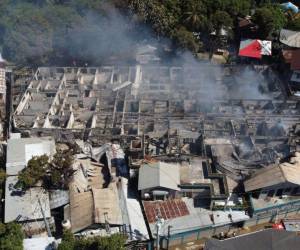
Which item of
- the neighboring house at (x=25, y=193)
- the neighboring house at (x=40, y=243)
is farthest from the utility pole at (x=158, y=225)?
the neighboring house at (x=25, y=193)

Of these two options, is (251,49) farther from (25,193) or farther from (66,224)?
(66,224)

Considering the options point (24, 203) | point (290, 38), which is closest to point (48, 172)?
point (24, 203)

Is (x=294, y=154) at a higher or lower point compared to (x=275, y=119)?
lower

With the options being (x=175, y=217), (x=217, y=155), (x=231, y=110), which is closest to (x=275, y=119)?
(x=231, y=110)

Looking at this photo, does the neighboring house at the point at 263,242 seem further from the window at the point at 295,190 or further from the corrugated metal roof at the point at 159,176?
the corrugated metal roof at the point at 159,176

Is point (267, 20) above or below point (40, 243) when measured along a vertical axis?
above

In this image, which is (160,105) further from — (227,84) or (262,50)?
(262,50)

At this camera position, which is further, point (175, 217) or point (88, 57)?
point (88, 57)

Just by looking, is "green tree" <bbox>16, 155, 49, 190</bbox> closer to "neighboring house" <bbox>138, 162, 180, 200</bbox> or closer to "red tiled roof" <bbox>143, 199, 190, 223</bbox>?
"neighboring house" <bbox>138, 162, 180, 200</bbox>
